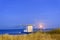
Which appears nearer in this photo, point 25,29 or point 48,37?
point 48,37

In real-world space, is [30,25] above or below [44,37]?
above

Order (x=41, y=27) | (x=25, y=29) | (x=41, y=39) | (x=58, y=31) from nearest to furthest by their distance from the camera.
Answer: (x=41, y=39)
(x=58, y=31)
(x=41, y=27)
(x=25, y=29)

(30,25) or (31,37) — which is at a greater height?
(30,25)

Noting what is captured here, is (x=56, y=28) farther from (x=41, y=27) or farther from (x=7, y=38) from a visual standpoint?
(x=7, y=38)

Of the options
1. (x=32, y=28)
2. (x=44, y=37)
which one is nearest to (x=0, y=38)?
(x=44, y=37)

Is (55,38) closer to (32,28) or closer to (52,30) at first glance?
(52,30)

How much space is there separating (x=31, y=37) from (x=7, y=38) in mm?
1495

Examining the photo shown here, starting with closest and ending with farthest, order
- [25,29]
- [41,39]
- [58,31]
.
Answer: [41,39] < [58,31] < [25,29]

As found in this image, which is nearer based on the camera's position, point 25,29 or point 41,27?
point 41,27

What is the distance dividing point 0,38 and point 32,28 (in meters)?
6.56

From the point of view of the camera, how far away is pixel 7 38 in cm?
1030

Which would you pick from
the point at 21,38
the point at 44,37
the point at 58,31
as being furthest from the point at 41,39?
the point at 58,31

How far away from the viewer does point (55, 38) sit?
34.6 ft

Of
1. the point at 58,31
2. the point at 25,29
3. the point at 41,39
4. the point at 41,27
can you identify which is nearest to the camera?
the point at 41,39
